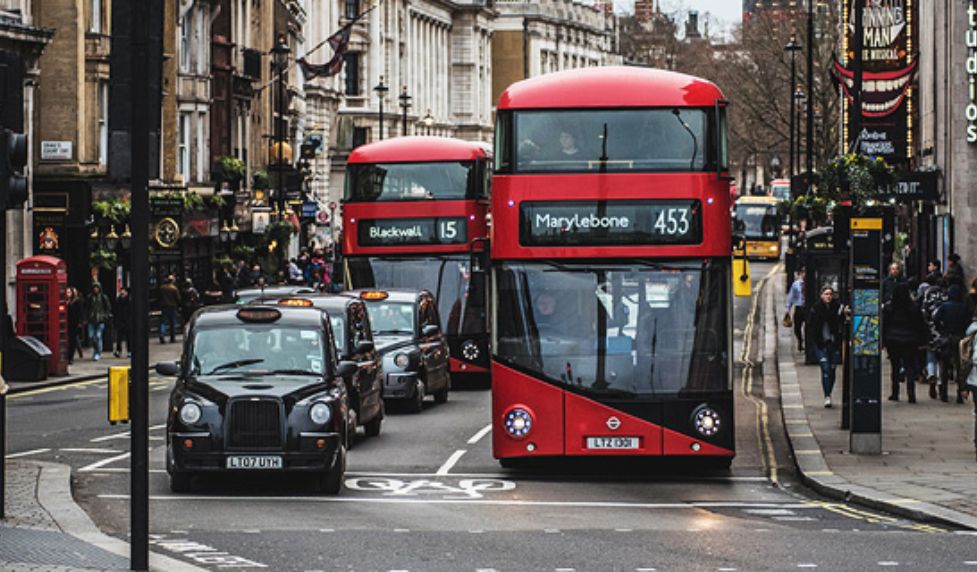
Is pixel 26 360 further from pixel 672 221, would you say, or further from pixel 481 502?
pixel 481 502

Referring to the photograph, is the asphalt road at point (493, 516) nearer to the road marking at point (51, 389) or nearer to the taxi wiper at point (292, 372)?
the taxi wiper at point (292, 372)

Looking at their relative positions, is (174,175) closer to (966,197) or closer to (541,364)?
(966,197)

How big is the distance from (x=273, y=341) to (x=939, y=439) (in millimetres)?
9068

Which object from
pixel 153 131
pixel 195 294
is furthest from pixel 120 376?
pixel 195 294

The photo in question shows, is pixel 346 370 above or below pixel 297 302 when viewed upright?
below

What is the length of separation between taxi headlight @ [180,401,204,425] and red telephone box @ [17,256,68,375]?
2063cm

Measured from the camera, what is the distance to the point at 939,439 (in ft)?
83.5

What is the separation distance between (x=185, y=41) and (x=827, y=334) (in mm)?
33902

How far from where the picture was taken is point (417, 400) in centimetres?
3048

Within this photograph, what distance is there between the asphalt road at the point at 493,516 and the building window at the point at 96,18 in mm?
27414

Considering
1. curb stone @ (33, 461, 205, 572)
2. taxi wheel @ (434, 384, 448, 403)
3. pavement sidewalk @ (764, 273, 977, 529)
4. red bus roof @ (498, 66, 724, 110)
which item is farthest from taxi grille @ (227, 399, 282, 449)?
taxi wheel @ (434, 384, 448, 403)

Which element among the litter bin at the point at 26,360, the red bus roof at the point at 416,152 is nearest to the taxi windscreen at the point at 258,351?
the red bus roof at the point at 416,152

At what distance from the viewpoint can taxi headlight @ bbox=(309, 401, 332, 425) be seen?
19406mm

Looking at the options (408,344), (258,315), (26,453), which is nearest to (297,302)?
(258,315)
